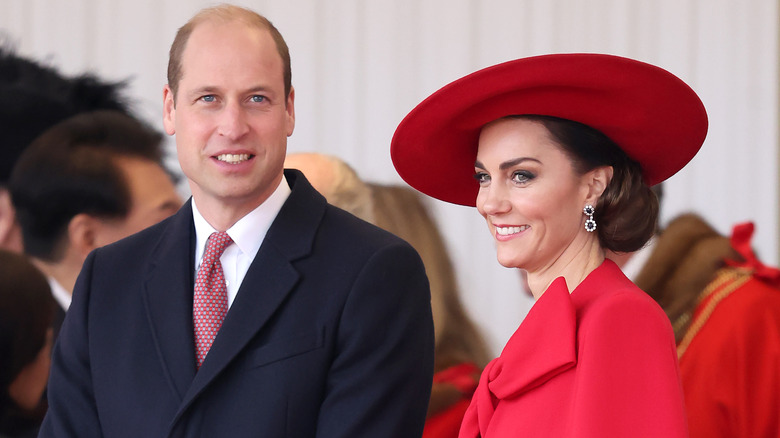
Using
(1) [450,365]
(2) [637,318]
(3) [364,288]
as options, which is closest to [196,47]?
(3) [364,288]

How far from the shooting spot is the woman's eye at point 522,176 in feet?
4.84

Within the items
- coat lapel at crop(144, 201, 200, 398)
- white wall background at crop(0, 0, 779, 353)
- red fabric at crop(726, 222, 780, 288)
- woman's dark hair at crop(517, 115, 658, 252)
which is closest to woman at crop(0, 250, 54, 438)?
coat lapel at crop(144, 201, 200, 398)

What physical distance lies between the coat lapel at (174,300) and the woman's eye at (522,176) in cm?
55

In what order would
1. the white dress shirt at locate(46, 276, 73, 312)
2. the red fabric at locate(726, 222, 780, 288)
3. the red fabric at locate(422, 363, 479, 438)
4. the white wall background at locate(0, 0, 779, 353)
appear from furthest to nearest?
the white wall background at locate(0, 0, 779, 353) → the white dress shirt at locate(46, 276, 73, 312) → the red fabric at locate(726, 222, 780, 288) → the red fabric at locate(422, 363, 479, 438)

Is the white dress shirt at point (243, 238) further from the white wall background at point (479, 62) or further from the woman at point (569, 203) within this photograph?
the white wall background at point (479, 62)

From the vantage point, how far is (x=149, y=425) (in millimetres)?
1558

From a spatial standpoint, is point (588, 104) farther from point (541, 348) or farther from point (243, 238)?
point (243, 238)

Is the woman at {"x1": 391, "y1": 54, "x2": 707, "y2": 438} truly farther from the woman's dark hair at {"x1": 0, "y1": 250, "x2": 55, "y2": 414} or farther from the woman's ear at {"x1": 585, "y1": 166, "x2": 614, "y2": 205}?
the woman's dark hair at {"x1": 0, "y1": 250, "x2": 55, "y2": 414}

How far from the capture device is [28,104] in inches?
125

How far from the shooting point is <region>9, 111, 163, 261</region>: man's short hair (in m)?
2.80

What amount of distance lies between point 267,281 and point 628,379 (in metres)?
0.59

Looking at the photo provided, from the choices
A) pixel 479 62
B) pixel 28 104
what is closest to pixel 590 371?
pixel 28 104

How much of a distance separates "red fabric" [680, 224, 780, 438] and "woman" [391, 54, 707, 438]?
88 cm

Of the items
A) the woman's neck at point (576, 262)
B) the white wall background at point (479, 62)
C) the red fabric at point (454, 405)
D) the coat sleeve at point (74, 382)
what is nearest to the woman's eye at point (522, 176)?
the woman's neck at point (576, 262)
